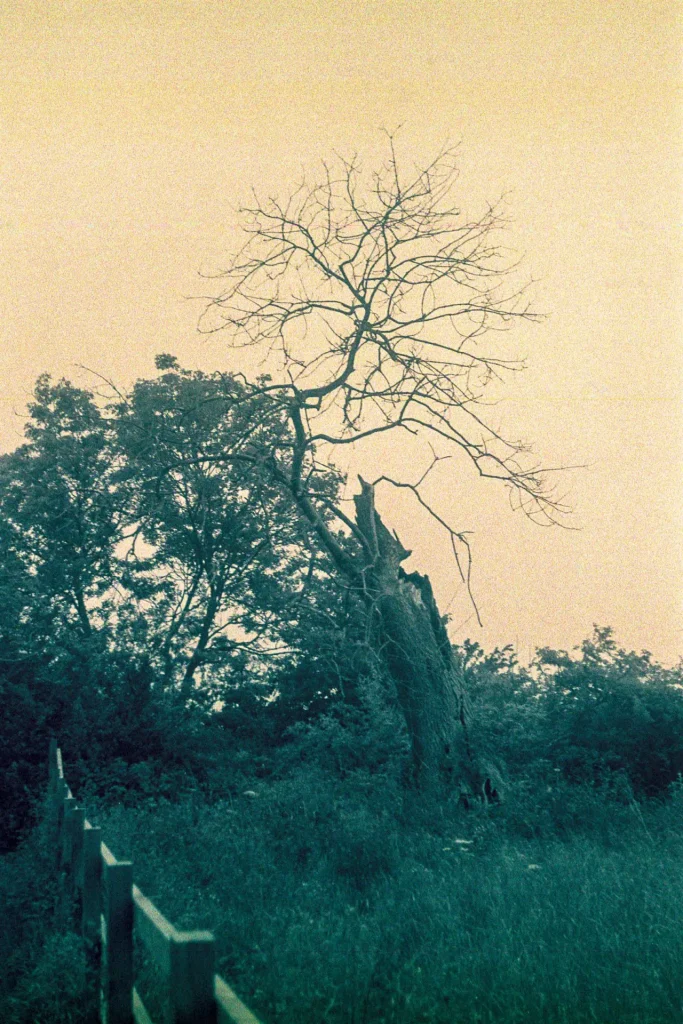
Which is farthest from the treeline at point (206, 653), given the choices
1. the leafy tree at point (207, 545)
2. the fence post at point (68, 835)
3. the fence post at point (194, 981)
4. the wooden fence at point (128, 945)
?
the fence post at point (194, 981)

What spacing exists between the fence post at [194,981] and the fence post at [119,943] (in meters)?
2.01

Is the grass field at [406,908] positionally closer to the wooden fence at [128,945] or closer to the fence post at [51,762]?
the wooden fence at [128,945]

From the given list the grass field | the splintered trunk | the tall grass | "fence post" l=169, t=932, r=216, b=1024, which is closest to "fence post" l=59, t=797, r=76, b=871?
the grass field

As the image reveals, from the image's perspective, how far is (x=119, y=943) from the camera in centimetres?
511

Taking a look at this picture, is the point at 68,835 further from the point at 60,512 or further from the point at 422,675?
the point at 60,512

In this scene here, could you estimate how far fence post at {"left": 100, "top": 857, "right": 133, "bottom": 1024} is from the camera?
16.3ft

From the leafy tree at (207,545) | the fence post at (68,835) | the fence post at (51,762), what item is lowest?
the fence post at (68,835)

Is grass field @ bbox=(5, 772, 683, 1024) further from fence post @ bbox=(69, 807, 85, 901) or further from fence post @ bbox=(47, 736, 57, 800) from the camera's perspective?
fence post @ bbox=(47, 736, 57, 800)

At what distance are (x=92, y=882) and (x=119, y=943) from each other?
1.60 m

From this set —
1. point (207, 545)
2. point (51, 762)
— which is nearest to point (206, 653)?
point (207, 545)

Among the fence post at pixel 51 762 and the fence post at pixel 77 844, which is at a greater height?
the fence post at pixel 51 762

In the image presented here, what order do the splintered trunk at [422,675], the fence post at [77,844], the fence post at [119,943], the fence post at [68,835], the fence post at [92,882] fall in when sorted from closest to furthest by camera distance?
the fence post at [119,943]
the fence post at [92,882]
the fence post at [77,844]
the fence post at [68,835]
the splintered trunk at [422,675]

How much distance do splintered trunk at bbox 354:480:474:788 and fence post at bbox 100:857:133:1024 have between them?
395 inches

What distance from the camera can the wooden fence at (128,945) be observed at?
3.02m
